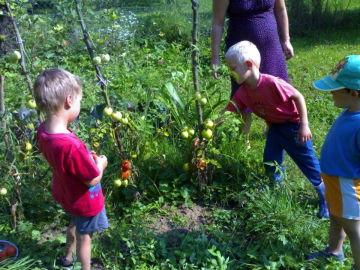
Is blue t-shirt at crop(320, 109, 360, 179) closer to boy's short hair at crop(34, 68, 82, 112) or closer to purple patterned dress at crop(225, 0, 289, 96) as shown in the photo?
purple patterned dress at crop(225, 0, 289, 96)

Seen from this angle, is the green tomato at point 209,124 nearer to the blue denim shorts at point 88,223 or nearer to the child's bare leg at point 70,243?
the blue denim shorts at point 88,223

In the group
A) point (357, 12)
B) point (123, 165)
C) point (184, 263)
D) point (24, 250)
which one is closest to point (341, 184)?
point (184, 263)

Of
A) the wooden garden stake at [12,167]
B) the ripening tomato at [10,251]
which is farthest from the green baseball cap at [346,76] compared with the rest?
the ripening tomato at [10,251]

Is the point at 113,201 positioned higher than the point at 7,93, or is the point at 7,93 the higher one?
the point at 7,93

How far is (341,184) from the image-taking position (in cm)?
193

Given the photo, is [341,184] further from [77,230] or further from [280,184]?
[77,230]

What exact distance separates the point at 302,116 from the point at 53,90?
1.42 meters

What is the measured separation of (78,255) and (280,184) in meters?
1.38

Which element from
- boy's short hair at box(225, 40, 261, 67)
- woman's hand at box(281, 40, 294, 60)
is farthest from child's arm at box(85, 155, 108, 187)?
woman's hand at box(281, 40, 294, 60)

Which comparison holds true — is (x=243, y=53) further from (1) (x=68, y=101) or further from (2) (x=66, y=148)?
(2) (x=66, y=148)

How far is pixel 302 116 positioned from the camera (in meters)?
2.34

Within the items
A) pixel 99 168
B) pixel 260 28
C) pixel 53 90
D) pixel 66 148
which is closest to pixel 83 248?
pixel 99 168

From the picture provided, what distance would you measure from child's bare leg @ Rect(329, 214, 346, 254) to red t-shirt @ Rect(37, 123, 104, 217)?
4.16 ft

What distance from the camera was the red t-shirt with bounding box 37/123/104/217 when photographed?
1850 mm
